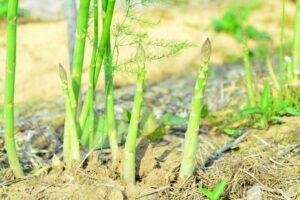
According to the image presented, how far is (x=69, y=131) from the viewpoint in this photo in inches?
84.8

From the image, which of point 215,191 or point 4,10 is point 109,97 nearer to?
point 215,191

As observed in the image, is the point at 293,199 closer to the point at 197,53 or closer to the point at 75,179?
the point at 75,179

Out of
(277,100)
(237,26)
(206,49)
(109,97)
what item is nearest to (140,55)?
(206,49)

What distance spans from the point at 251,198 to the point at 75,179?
1.88ft

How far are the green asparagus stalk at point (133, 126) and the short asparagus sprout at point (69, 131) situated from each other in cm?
19

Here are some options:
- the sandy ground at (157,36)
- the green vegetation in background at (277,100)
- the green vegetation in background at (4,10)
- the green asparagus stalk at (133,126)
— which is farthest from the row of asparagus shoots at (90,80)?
the green vegetation in background at (4,10)

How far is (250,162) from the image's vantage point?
217 centimetres

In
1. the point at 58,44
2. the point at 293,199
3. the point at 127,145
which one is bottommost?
the point at 293,199

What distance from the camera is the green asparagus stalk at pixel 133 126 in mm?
1938

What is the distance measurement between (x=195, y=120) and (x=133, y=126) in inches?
7.7

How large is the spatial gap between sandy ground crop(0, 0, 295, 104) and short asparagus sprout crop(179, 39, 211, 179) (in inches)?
70.3

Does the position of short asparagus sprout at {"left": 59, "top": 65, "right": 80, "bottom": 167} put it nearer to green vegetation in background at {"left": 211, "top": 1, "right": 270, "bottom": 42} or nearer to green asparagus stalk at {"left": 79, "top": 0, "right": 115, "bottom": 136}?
green asparagus stalk at {"left": 79, "top": 0, "right": 115, "bottom": 136}

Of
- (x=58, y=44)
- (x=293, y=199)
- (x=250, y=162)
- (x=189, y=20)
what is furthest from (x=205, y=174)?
(x=189, y=20)

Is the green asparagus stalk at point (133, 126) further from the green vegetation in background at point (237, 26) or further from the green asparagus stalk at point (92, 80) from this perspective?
the green vegetation in background at point (237, 26)
